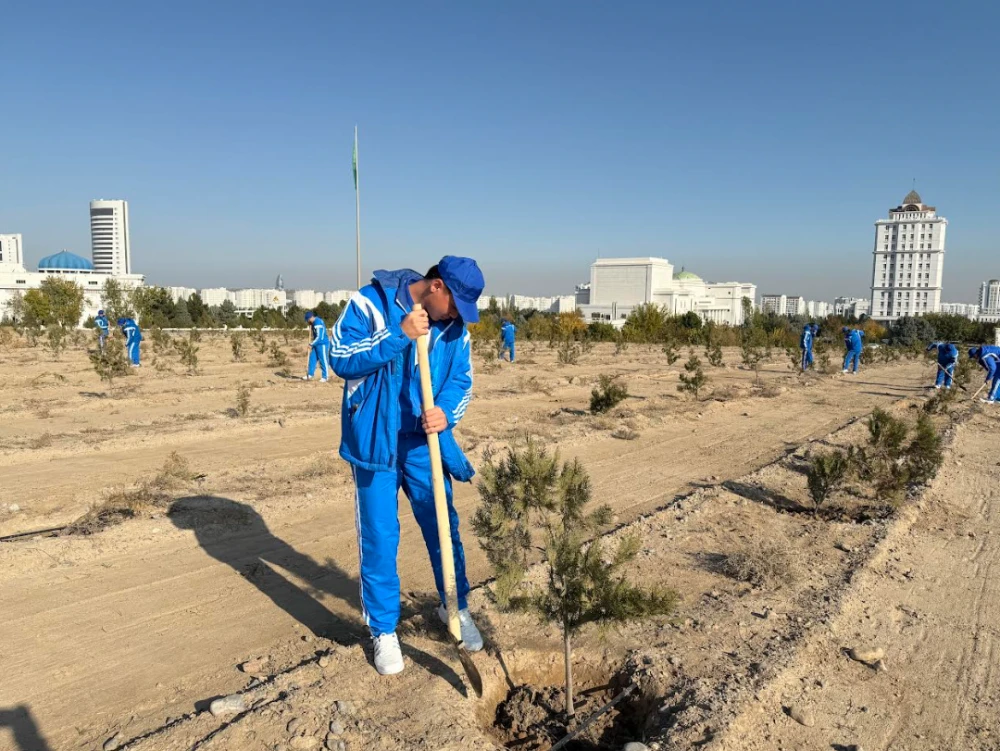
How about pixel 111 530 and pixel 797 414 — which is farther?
pixel 797 414

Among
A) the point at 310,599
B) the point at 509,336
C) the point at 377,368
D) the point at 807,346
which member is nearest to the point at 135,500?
the point at 310,599

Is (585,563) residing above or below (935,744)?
above

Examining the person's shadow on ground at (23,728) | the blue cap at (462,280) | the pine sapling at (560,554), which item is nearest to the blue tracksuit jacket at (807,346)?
the pine sapling at (560,554)

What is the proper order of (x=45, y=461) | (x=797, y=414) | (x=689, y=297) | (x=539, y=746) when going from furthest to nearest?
1. (x=689, y=297)
2. (x=797, y=414)
3. (x=45, y=461)
4. (x=539, y=746)

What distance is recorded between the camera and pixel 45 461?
7605mm

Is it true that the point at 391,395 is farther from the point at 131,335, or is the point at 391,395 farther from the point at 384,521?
the point at 131,335

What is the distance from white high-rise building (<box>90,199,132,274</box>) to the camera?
132500 millimetres

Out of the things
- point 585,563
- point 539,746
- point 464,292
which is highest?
point 464,292

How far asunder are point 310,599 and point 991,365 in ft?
49.0

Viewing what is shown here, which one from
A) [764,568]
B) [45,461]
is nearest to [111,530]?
[45,461]

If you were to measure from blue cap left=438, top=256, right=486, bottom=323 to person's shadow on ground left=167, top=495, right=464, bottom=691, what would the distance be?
5.57 ft

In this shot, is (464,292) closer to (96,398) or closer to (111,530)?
(111,530)

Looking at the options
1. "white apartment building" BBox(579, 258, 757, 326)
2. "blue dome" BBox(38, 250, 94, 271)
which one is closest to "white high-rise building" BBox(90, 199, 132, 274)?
"blue dome" BBox(38, 250, 94, 271)

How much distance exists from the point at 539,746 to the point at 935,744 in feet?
5.50
